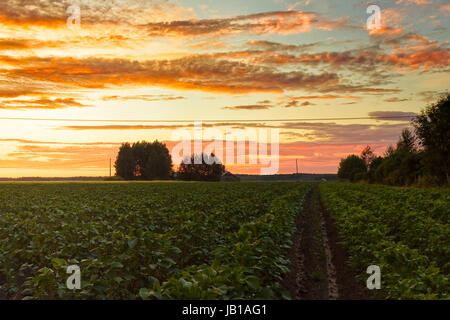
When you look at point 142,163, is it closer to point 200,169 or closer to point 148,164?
point 148,164

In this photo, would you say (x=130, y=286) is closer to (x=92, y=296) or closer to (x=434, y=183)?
(x=92, y=296)

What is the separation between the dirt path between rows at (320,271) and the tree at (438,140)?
30.2 m

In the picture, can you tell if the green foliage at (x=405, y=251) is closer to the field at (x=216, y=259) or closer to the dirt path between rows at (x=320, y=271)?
the field at (x=216, y=259)

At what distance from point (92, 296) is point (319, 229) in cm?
1480

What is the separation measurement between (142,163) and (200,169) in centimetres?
2162

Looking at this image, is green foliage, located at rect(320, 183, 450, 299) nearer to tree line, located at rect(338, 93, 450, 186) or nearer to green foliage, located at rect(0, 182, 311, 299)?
green foliage, located at rect(0, 182, 311, 299)

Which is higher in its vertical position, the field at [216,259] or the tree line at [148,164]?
the tree line at [148,164]

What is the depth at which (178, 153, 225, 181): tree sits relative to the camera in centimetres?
13050

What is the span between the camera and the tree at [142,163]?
119 meters

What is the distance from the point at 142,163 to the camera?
405ft

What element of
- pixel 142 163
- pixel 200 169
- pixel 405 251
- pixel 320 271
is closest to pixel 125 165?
pixel 142 163

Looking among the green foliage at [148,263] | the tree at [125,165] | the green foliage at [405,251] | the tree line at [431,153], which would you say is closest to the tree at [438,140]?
the tree line at [431,153]
